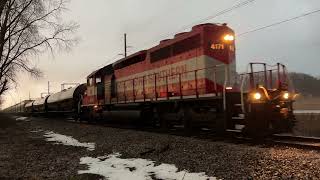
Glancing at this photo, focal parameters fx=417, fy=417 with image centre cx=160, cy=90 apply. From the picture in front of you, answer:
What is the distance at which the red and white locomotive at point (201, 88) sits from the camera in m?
12.6

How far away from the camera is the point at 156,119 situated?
19.0 metres

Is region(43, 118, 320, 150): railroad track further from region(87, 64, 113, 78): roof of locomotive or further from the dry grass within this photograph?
the dry grass

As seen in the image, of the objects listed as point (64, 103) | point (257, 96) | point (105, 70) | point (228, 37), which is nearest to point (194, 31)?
point (228, 37)

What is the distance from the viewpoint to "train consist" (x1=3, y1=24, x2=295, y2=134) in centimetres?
1259

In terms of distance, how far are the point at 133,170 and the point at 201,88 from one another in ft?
23.6

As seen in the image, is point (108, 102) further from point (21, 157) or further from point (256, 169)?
point (256, 169)

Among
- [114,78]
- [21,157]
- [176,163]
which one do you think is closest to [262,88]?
[176,163]

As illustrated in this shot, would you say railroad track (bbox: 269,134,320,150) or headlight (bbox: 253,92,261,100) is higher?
headlight (bbox: 253,92,261,100)

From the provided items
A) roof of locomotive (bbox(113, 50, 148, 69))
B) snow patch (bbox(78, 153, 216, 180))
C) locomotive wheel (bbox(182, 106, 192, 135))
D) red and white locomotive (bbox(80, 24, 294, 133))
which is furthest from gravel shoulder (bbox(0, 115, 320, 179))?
roof of locomotive (bbox(113, 50, 148, 69))

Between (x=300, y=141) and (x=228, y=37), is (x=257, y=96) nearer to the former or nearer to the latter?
(x=300, y=141)

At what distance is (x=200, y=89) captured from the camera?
15852 millimetres

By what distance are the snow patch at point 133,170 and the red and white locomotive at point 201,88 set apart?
4209 millimetres

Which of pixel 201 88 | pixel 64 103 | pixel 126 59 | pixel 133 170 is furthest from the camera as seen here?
pixel 64 103

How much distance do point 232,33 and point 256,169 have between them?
31.3 ft
